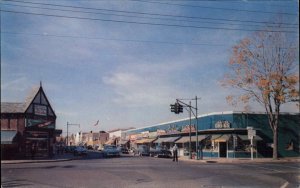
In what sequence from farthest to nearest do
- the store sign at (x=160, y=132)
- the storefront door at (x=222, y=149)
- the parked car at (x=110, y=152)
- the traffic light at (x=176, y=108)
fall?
the store sign at (x=160, y=132) < the parked car at (x=110, y=152) < the storefront door at (x=222, y=149) < the traffic light at (x=176, y=108)

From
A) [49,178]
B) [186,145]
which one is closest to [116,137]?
[186,145]

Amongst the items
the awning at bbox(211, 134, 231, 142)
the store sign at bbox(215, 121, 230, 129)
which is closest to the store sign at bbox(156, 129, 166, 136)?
the store sign at bbox(215, 121, 230, 129)

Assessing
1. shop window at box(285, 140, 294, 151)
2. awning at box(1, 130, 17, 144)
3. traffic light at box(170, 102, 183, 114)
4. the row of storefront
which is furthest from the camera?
shop window at box(285, 140, 294, 151)

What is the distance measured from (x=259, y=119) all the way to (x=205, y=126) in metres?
6.88

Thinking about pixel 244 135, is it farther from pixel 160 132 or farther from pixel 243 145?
pixel 160 132

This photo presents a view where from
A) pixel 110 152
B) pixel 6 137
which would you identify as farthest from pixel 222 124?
pixel 6 137

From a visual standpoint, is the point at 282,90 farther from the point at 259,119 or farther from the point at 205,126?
the point at 205,126

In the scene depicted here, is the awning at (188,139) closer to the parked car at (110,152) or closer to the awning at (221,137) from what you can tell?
the awning at (221,137)

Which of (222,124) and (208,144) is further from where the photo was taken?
(208,144)

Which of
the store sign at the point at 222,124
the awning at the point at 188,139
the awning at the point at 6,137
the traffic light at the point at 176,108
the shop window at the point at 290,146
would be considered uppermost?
the traffic light at the point at 176,108

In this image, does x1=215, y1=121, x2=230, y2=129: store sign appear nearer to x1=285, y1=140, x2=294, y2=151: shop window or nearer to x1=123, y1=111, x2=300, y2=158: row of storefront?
x1=123, y1=111, x2=300, y2=158: row of storefront

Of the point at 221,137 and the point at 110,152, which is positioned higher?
the point at 221,137

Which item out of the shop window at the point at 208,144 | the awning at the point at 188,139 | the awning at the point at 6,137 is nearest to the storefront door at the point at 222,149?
the shop window at the point at 208,144

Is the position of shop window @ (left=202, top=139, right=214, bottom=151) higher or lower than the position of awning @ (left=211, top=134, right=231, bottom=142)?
lower
